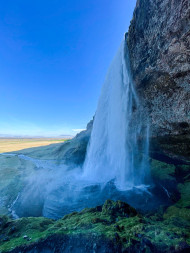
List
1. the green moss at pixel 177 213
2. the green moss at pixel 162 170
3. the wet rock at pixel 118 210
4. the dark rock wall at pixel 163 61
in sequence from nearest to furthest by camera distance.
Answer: the wet rock at pixel 118 210 → the green moss at pixel 177 213 → the dark rock wall at pixel 163 61 → the green moss at pixel 162 170

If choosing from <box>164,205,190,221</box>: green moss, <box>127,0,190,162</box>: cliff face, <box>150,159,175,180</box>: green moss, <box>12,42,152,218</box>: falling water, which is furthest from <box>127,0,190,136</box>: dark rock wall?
<box>150,159,175,180</box>: green moss

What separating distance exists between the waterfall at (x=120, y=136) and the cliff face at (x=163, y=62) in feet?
5.24

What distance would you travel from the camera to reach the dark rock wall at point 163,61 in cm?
539

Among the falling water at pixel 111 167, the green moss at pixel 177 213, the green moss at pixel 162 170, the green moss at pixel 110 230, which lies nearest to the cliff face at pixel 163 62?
the falling water at pixel 111 167

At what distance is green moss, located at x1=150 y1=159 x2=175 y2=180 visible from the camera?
10.6m

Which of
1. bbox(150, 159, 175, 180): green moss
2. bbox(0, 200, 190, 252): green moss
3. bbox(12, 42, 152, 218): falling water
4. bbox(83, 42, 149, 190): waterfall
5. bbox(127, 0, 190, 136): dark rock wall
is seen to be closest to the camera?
bbox(0, 200, 190, 252): green moss

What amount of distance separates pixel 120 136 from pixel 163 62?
777 centimetres

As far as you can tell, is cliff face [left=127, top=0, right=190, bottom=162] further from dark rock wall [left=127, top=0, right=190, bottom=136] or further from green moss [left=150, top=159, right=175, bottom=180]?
green moss [left=150, top=159, right=175, bottom=180]

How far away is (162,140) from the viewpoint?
9.30 meters

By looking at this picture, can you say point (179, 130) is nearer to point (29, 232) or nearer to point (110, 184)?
point (110, 184)

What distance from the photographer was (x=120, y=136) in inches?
492

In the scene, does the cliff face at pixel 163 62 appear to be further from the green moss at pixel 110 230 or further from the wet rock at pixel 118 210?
the wet rock at pixel 118 210

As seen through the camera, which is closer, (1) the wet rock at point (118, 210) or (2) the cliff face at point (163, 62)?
(1) the wet rock at point (118, 210)

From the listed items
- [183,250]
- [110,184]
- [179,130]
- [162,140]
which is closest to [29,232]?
[183,250]
